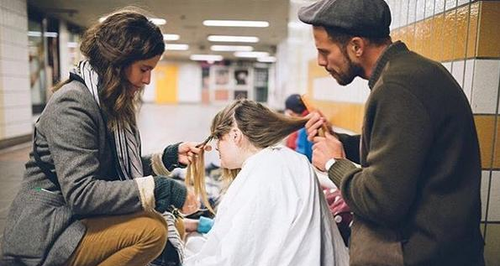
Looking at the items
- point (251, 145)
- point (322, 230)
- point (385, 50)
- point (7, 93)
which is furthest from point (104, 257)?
point (7, 93)

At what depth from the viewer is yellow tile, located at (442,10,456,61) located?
1.57 m

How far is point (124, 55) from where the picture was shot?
1391 mm

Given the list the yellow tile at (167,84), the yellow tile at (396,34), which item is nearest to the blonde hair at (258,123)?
the yellow tile at (396,34)

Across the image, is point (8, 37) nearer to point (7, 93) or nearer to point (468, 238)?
point (7, 93)

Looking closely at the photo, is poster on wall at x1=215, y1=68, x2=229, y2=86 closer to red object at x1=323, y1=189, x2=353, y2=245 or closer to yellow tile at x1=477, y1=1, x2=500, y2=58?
red object at x1=323, y1=189, x2=353, y2=245

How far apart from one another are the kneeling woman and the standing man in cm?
23

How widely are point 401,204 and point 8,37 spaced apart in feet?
9.00

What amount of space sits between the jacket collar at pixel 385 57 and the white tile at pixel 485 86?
0.57 m

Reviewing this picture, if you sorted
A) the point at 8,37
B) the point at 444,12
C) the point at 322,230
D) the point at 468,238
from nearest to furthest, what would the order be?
1. the point at 468,238
2. the point at 322,230
3. the point at 444,12
4. the point at 8,37

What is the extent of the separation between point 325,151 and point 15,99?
3657mm

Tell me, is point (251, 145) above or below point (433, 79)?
below

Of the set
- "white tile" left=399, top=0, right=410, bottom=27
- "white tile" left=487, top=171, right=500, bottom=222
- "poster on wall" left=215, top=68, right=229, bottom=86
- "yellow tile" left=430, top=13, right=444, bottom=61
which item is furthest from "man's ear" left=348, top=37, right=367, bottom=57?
"poster on wall" left=215, top=68, right=229, bottom=86

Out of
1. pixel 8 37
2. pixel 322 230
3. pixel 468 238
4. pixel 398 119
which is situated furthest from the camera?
pixel 8 37

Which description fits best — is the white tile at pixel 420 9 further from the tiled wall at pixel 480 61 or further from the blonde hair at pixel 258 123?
the blonde hair at pixel 258 123
